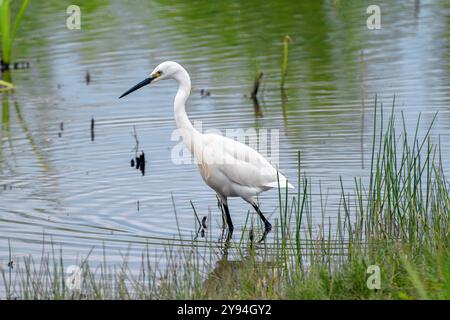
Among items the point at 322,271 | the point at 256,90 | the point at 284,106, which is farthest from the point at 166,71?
the point at 256,90

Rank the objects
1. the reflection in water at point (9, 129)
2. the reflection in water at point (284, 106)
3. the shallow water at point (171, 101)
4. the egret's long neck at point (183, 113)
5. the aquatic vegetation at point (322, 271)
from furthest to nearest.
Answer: the reflection in water at point (284, 106), the reflection in water at point (9, 129), the shallow water at point (171, 101), the egret's long neck at point (183, 113), the aquatic vegetation at point (322, 271)

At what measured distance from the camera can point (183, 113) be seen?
8.46 m

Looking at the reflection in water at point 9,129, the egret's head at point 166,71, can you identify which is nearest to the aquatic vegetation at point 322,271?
the egret's head at point 166,71

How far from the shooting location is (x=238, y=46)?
634 inches

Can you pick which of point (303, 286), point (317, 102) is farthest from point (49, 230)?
point (317, 102)

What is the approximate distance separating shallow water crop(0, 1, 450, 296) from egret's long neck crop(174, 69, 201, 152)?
720 millimetres

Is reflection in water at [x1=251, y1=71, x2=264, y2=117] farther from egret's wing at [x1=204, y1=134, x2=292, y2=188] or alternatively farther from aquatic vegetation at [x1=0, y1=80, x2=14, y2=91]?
egret's wing at [x1=204, y1=134, x2=292, y2=188]

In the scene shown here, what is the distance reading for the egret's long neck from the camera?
27.7 feet

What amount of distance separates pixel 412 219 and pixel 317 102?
5.95 metres

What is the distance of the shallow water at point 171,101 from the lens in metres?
9.01

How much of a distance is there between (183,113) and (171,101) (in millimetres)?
5029

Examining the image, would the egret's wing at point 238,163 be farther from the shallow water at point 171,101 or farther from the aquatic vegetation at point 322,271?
the aquatic vegetation at point 322,271

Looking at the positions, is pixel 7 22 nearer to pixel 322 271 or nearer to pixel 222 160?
pixel 222 160
